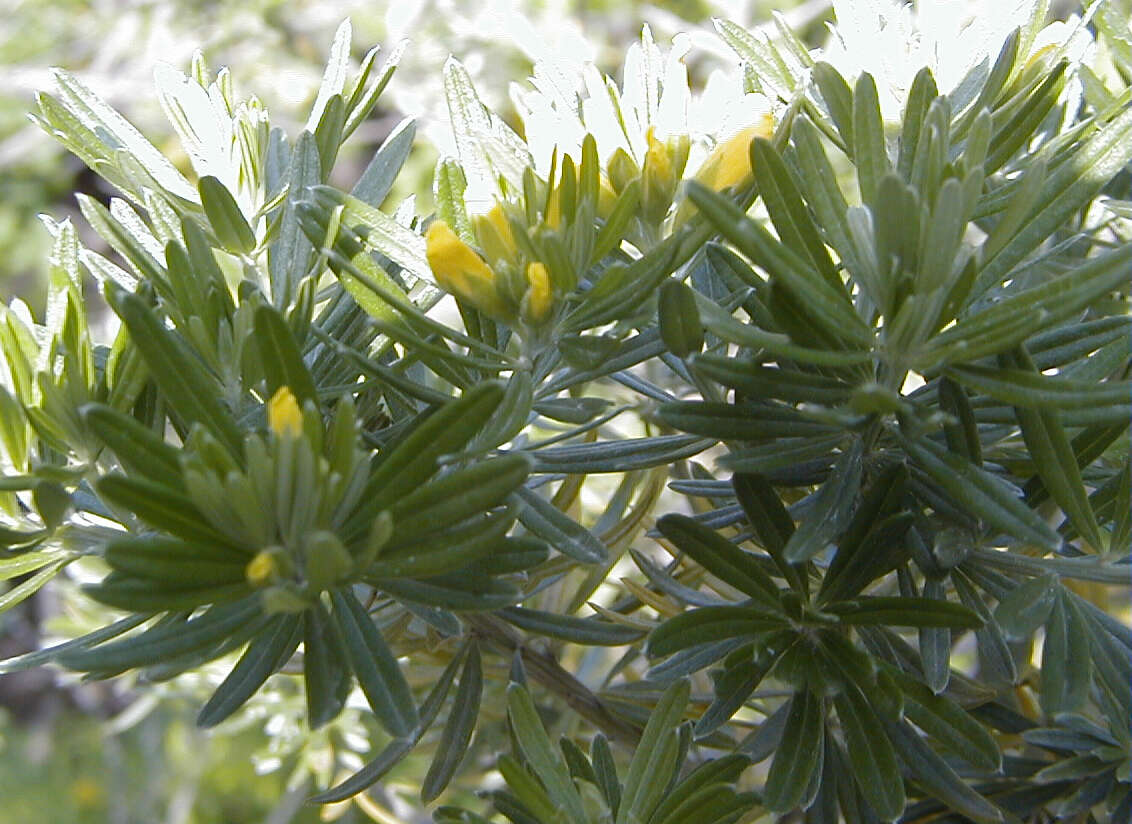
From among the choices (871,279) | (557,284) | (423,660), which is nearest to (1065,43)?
(871,279)

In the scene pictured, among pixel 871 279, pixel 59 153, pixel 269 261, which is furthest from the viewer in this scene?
pixel 59 153

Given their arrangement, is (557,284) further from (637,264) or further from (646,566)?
(646,566)

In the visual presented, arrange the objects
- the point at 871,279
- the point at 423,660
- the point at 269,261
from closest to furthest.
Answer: the point at 871,279
the point at 269,261
the point at 423,660

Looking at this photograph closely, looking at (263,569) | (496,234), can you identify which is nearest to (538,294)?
(496,234)

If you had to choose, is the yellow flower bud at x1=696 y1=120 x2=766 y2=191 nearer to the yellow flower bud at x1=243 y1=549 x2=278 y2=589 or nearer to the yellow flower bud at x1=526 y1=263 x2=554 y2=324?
the yellow flower bud at x1=526 y1=263 x2=554 y2=324

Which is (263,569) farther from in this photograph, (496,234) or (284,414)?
(496,234)

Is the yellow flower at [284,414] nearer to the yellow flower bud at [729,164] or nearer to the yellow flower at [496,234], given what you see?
the yellow flower at [496,234]

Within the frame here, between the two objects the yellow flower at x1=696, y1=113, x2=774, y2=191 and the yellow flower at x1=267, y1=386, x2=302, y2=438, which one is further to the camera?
the yellow flower at x1=696, y1=113, x2=774, y2=191

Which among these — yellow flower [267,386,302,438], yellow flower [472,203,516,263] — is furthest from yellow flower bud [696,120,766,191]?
yellow flower [267,386,302,438]
